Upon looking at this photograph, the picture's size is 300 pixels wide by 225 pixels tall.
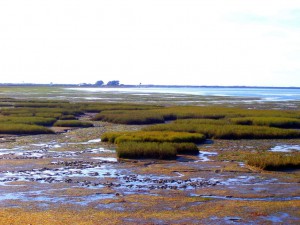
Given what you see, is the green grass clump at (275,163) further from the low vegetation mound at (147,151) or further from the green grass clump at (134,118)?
the green grass clump at (134,118)

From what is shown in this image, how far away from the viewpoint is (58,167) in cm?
1872

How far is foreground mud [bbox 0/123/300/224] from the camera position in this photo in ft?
40.4

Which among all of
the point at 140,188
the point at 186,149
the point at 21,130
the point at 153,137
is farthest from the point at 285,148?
the point at 21,130

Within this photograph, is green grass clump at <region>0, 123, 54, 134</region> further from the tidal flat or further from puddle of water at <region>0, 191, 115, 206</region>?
puddle of water at <region>0, 191, 115, 206</region>

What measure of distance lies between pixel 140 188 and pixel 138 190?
11.0 inches

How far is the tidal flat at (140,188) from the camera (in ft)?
40.5

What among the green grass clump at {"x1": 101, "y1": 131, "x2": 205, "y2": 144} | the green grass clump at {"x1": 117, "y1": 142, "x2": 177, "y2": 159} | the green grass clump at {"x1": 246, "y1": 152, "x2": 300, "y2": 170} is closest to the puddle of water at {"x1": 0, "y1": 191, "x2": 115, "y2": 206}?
the green grass clump at {"x1": 117, "y1": 142, "x2": 177, "y2": 159}

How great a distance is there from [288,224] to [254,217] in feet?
2.84

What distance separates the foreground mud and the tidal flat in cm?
2

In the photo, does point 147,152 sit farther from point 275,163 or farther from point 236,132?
point 236,132

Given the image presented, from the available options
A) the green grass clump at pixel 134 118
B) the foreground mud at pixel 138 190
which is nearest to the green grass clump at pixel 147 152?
the foreground mud at pixel 138 190

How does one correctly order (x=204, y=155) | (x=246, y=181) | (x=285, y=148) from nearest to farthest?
(x=246, y=181), (x=204, y=155), (x=285, y=148)

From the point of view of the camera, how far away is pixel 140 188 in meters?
15.3

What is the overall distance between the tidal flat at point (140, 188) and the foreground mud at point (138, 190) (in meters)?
0.02
